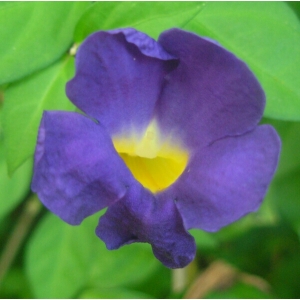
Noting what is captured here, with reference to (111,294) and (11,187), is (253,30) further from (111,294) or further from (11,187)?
(111,294)

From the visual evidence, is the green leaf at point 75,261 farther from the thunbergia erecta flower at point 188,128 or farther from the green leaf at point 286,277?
the thunbergia erecta flower at point 188,128

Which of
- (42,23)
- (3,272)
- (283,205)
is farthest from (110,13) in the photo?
(3,272)

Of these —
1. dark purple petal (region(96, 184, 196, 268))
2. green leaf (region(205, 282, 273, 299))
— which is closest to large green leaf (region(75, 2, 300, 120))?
dark purple petal (region(96, 184, 196, 268))

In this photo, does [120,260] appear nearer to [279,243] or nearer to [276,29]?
[279,243]

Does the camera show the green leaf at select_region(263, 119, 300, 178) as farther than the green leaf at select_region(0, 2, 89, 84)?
Yes

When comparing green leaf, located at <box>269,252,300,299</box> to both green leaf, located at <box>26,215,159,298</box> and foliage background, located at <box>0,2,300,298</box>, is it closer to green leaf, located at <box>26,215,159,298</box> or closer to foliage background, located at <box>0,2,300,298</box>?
foliage background, located at <box>0,2,300,298</box>

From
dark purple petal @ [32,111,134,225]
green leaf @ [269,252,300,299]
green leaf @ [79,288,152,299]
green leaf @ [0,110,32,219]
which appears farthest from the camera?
green leaf @ [269,252,300,299]

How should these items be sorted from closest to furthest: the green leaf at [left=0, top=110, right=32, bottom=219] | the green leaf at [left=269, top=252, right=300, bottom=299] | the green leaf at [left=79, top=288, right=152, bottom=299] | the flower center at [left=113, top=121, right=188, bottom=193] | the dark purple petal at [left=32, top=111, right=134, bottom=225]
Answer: the dark purple petal at [left=32, top=111, right=134, bottom=225]
the flower center at [left=113, top=121, right=188, bottom=193]
the green leaf at [left=0, top=110, right=32, bottom=219]
the green leaf at [left=79, top=288, right=152, bottom=299]
the green leaf at [left=269, top=252, right=300, bottom=299]
